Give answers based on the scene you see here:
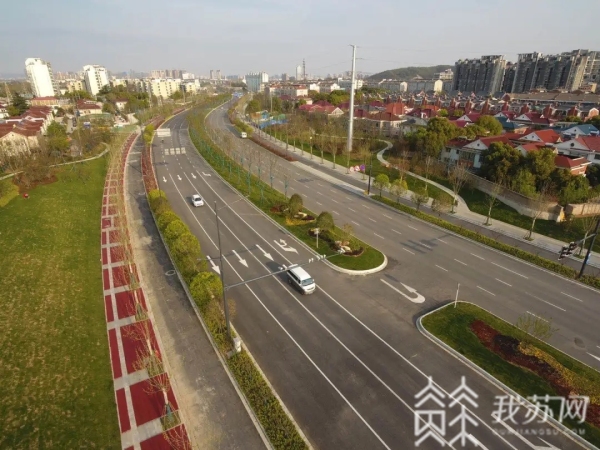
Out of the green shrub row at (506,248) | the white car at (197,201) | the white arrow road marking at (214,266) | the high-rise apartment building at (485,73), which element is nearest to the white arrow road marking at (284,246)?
the white arrow road marking at (214,266)

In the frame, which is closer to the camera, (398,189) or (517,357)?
(517,357)

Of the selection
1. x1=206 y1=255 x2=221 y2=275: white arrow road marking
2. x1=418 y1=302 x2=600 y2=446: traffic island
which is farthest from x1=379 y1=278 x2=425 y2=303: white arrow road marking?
x1=206 y1=255 x2=221 y2=275: white arrow road marking

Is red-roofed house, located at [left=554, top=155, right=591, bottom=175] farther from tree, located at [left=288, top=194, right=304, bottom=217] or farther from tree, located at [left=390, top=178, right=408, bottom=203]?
tree, located at [left=288, top=194, right=304, bottom=217]

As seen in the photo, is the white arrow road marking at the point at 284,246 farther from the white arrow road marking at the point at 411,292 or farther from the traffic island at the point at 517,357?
the traffic island at the point at 517,357

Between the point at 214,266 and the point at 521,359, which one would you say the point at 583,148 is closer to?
the point at 521,359

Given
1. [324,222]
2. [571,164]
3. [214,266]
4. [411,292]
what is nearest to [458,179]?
[571,164]
